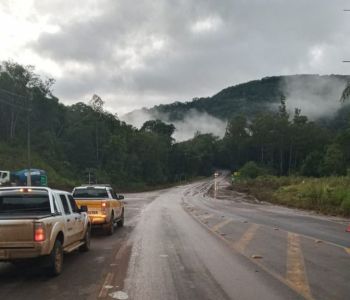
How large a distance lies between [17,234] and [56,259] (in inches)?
42.9

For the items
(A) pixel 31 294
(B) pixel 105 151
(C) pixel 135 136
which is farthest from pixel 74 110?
(A) pixel 31 294

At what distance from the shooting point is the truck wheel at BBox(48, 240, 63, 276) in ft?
35.0

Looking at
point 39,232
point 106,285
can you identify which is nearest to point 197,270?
point 106,285

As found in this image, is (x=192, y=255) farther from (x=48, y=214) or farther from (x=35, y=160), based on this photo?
(x=35, y=160)

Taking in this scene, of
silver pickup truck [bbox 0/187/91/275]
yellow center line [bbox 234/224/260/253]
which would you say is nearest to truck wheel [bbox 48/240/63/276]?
silver pickup truck [bbox 0/187/91/275]

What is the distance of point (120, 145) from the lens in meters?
120

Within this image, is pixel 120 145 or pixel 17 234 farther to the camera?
pixel 120 145

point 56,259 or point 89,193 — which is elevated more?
point 89,193

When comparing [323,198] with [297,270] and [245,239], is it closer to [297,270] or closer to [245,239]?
[245,239]

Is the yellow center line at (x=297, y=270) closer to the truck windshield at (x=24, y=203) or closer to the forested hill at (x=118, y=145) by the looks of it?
the truck windshield at (x=24, y=203)

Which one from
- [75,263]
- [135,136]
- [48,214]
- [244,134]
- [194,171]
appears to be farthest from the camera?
[244,134]

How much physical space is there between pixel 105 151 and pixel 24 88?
25119mm

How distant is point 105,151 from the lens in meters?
116

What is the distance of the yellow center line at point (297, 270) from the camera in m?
9.49
